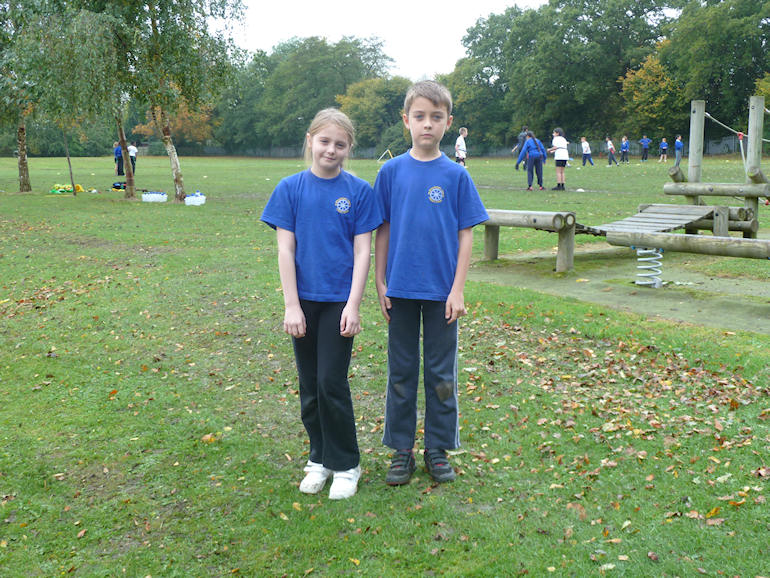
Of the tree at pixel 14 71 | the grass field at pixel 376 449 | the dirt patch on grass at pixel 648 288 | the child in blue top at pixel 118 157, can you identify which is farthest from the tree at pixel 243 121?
the grass field at pixel 376 449

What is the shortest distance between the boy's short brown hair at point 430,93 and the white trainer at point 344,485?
75.6 inches

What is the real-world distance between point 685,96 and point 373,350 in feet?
184

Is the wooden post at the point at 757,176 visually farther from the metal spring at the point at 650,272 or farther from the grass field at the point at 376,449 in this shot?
the metal spring at the point at 650,272

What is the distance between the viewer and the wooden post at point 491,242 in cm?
1066

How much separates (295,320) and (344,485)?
0.92 meters

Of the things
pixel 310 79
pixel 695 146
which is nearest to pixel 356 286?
pixel 695 146

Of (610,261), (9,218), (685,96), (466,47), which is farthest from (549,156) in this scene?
(610,261)

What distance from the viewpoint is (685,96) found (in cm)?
5597

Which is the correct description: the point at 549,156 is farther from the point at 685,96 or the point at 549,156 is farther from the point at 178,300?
the point at 178,300

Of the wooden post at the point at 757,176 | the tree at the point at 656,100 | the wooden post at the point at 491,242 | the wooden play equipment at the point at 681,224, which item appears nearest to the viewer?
the wooden play equipment at the point at 681,224

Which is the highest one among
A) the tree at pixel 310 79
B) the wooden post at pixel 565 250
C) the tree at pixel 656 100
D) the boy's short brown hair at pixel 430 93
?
the tree at pixel 310 79

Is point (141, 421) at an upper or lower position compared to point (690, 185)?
lower

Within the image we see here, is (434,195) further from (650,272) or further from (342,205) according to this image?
(650,272)

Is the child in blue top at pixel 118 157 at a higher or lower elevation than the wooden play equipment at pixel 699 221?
higher
